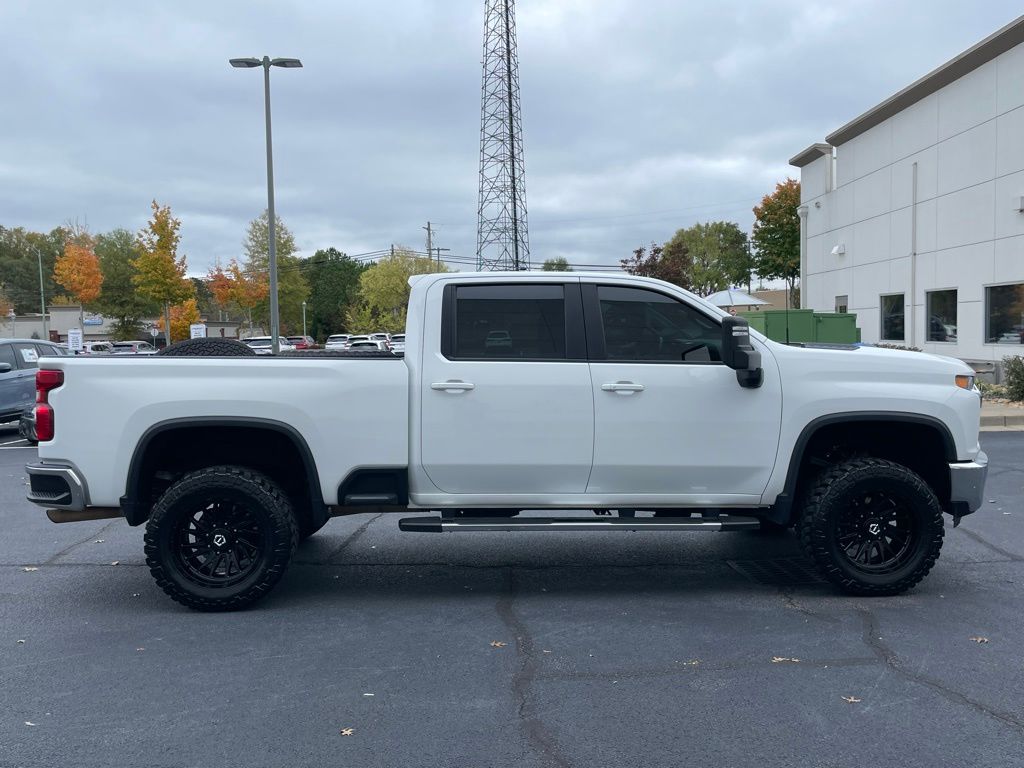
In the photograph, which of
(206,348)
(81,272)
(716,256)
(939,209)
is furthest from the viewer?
(716,256)

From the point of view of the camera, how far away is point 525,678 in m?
4.37

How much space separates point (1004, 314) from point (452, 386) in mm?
17663

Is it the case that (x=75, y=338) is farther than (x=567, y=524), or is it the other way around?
(x=75, y=338)

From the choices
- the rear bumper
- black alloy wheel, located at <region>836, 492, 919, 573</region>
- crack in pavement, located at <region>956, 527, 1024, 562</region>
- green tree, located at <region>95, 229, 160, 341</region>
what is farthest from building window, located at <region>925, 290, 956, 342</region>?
green tree, located at <region>95, 229, 160, 341</region>

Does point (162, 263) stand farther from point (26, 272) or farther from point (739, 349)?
point (26, 272)

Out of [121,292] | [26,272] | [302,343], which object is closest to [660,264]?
[302,343]

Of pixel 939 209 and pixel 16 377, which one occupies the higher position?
pixel 939 209

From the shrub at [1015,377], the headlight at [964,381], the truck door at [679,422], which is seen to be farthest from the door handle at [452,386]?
the shrub at [1015,377]

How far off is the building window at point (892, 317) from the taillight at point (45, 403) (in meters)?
22.4

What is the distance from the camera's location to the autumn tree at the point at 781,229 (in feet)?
173

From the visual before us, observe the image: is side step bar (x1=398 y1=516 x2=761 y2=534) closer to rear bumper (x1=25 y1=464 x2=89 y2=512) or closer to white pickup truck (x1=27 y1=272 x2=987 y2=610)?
white pickup truck (x1=27 y1=272 x2=987 y2=610)

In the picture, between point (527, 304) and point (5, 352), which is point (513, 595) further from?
point (5, 352)

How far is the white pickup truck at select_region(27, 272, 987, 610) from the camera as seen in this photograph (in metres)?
5.30

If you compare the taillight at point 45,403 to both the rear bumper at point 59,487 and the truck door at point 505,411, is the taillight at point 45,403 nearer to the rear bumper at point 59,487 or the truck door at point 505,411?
the rear bumper at point 59,487
